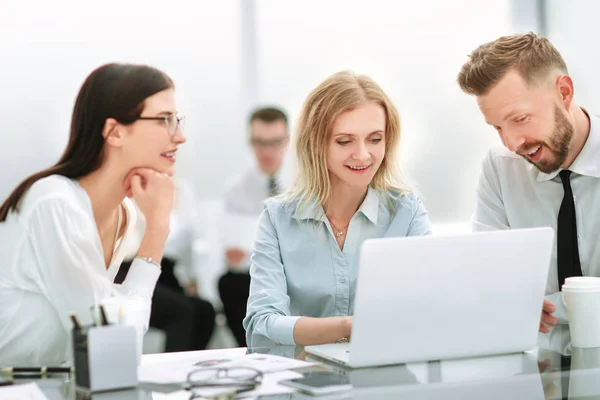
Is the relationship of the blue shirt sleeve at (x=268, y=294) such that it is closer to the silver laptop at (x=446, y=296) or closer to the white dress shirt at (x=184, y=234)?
the silver laptop at (x=446, y=296)

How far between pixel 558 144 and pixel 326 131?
0.66m

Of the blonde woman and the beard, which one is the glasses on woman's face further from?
the beard

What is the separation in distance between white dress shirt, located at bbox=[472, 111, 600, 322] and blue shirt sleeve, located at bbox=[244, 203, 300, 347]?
679mm

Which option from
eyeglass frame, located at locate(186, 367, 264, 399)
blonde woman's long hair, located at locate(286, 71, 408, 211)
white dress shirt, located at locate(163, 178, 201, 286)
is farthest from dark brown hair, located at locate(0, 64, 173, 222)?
white dress shirt, located at locate(163, 178, 201, 286)

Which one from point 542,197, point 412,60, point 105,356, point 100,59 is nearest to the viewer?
point 105,356

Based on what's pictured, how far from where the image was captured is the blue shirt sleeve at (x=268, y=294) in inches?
73.6

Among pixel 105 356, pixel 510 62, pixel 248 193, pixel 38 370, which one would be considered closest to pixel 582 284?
pixel 510 62

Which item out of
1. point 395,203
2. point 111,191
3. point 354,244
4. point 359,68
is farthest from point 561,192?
point 359,68

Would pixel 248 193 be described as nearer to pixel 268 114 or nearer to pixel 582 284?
pixel 268 114

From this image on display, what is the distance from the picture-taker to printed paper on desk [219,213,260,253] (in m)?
4.79

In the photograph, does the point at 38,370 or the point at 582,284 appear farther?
the point at 582,284

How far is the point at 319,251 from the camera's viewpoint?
2.15m

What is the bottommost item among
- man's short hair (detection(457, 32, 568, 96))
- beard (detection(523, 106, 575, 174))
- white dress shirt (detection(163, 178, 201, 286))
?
white dress shirt (detection(163, 178, 201, 286))

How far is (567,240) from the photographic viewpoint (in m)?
2.19
